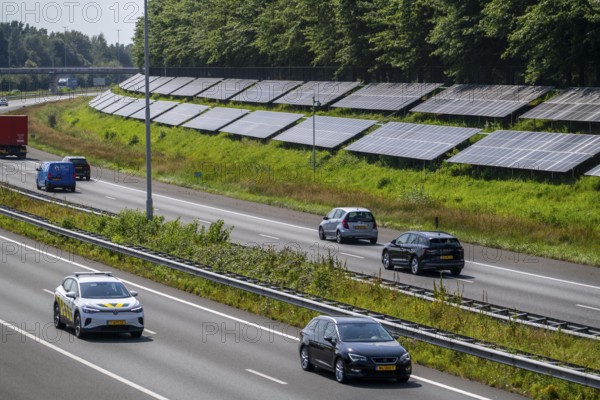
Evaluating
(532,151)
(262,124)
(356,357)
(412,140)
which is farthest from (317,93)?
(356,357)

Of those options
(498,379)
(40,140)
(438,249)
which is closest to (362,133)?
(438,249)

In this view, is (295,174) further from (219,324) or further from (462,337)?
(462,337)

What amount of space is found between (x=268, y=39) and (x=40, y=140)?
2450 centimetres

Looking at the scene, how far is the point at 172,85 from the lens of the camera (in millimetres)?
121438

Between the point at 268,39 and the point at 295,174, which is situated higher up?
the point at 268,39

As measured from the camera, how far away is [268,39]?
10481 cm

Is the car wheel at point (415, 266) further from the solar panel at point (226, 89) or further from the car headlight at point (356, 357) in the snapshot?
the solar panel at point (226, 89)

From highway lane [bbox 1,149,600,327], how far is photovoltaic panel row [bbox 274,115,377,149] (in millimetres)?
8920

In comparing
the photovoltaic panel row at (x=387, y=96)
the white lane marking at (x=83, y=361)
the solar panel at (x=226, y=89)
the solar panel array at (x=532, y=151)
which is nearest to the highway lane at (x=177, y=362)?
the white lane marking at (x=83, y=361)

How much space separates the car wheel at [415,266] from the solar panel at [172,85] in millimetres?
79337

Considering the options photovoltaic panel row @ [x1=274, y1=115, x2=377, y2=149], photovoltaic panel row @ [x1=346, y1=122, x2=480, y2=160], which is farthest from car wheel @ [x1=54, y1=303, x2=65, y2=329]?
photovoltaic panel row @ [x1=274, y1=115, x2=377, y2=149]

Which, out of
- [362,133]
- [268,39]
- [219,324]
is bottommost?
[219,324]

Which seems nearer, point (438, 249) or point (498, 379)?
point (498, 379)

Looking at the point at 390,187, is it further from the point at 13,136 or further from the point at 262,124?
the point at 13,136
